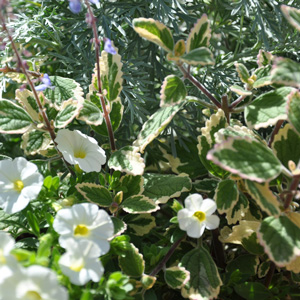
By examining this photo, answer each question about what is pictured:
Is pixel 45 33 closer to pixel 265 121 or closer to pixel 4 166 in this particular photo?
pixel 4 166

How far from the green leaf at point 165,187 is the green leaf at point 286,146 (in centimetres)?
18

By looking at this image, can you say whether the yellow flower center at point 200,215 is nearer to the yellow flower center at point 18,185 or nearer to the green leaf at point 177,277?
the green leaf at point 177,277

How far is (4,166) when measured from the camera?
29.8 inches

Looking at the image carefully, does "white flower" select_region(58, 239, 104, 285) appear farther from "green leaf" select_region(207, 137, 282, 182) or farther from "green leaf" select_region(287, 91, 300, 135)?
"green leaf" select_region(287, 91, 300, 135)

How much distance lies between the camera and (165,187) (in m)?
0.86

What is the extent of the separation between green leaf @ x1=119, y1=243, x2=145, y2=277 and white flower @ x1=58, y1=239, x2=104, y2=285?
0.39ft

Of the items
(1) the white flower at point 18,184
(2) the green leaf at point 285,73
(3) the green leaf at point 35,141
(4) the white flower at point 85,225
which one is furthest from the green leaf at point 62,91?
(2) the green leaf at point 285,73

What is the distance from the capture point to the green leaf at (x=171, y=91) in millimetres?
730

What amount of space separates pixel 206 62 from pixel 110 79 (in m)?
0.24

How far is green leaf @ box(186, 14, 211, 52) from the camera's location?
2.43 ft

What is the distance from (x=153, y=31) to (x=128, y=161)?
0.24 m

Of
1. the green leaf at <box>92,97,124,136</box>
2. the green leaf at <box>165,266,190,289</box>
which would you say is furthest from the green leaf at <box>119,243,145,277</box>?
the green leaf at <box>92,97,124,136</box>

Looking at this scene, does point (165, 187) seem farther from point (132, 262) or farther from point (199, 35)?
point (199, 35)

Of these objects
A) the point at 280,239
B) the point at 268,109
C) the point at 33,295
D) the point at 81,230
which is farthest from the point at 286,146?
the point at 33,295
